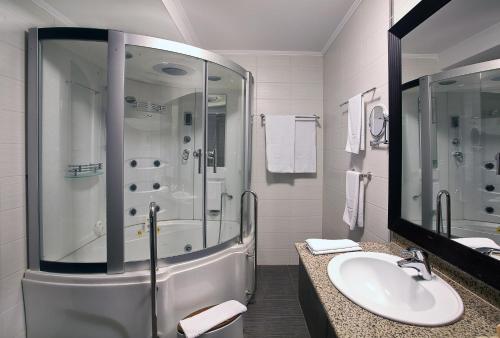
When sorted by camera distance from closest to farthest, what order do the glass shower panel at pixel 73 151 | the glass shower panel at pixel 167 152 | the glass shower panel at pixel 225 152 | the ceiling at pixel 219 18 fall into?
the glass shower panel at pixel 73 151 < the ceiling at pixel 219 18 < the glass shower panel at pixel 167 152 < the glass shower panel at pixel 225 152

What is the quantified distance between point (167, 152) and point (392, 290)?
213 cm

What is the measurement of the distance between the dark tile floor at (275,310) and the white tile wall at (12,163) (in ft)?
4.78

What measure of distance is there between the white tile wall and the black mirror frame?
213cm

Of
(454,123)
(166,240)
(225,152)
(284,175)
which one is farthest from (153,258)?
(284,175)

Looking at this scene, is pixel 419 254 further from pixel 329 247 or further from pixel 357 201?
pixel 357 201

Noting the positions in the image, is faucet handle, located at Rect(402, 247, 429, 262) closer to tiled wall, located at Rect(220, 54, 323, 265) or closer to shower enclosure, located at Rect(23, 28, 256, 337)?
shower enclosure, located at Rect(23, 28, 256, 337)

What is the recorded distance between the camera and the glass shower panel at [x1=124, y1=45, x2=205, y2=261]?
5.69 feet

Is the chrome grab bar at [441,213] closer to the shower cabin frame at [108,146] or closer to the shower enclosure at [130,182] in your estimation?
the shower enclosure at [130,182]

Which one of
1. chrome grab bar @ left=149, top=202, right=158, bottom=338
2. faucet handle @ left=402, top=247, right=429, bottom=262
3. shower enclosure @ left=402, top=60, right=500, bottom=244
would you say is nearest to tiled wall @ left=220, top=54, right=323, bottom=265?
shower enclosure @ left=402, top=60, right=500, bottom=244

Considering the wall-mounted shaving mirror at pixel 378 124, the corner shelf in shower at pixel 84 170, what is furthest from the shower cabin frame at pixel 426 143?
the corner shelf in shower at pixel 84 170

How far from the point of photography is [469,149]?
2.76 ft

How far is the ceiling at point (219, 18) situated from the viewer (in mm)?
1556

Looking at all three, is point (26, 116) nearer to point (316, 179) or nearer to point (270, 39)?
point (270, 39)

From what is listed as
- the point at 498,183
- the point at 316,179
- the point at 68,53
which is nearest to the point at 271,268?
the point at 316,179
